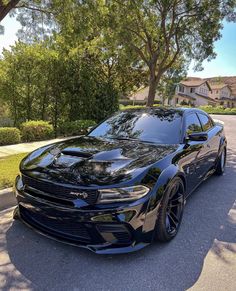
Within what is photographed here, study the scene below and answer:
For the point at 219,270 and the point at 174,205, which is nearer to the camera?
the point at 219,270

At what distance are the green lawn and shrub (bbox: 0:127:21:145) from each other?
1.90 m

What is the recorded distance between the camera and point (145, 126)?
4.23m

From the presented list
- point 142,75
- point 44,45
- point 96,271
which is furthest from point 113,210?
point 142,75

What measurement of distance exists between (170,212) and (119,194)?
3.05ft

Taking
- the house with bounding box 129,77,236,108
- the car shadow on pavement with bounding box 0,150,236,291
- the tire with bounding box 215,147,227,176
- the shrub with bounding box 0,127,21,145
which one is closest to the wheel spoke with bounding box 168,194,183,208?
the car shadow on pavement with bounding box 0,150,236,291

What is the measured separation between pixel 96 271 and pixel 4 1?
231 inches

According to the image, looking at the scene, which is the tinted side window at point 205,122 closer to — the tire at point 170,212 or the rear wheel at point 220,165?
the rear wheel at point 220,165

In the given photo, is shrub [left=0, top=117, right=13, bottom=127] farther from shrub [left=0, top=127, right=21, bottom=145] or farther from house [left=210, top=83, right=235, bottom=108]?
house [left=210, top=83, right=235, bottom=108]

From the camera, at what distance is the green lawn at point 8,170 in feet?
15.1

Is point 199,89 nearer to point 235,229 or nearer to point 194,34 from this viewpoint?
point 194,34

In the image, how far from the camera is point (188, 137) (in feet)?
13.3

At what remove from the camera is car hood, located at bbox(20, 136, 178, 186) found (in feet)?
9.31

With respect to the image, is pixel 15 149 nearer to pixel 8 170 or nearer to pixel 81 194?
pixel 8 170

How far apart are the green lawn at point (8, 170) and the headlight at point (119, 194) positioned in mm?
2399
